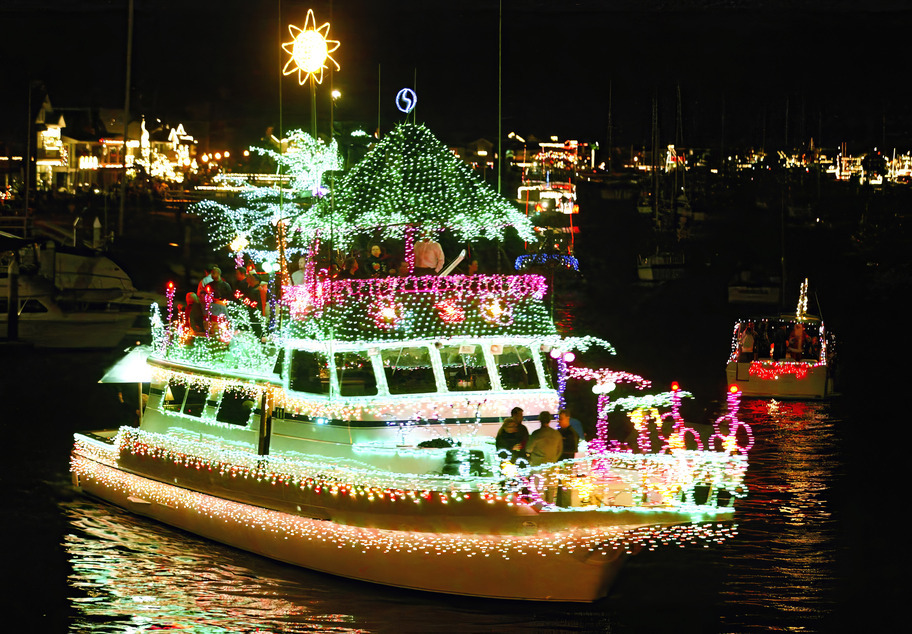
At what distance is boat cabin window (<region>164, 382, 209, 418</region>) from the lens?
1848cm

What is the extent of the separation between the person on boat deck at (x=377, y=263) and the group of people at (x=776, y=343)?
1700 centimetres

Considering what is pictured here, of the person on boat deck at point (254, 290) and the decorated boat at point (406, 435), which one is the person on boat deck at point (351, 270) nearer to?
the decorated boat at point (406, 435)

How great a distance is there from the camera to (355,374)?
16.0m

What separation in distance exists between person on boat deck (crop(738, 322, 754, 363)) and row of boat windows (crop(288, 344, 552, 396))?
17.4 m

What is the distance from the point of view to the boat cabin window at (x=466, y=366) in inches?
634

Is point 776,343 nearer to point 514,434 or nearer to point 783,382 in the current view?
point 783,382

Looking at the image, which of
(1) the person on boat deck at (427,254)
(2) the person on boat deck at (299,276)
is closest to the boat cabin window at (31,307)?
(2) the person on boat deck at (299,276)

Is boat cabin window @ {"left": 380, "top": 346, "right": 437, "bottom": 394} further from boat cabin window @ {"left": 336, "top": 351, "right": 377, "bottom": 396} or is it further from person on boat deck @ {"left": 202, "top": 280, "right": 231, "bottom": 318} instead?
person on boat deck @ {"left": 202, "top": 280, "right": 231, "bottom": 318}

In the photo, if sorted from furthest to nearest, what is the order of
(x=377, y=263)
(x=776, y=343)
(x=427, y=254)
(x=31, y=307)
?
(x=31, y=307)
(x=776, y=343)
(x=427, y=254)
(x=377, y=263)

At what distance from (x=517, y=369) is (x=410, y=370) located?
4.95ft

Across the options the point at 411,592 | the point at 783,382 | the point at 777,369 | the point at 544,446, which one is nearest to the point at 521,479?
the point at 544,446

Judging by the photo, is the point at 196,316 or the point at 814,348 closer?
the point at 196,316

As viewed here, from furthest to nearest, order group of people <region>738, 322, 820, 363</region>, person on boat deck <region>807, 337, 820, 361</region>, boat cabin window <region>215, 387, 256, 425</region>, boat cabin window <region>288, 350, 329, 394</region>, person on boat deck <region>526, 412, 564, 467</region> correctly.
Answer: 1. person on boat deck <region>807, 337, 820, 361</region>
2. group of people <region>738, 322, 820, 363</region>
3. boat cabin window <region>215, 387, 256, 425</region>
4. boat cabin window <region>288, 350, 329, 394</region>
5. person on boat deck <region>526, 412, 564, 467</region>

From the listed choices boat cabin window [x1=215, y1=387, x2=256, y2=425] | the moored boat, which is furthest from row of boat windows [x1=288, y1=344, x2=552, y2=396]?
the moored boat
